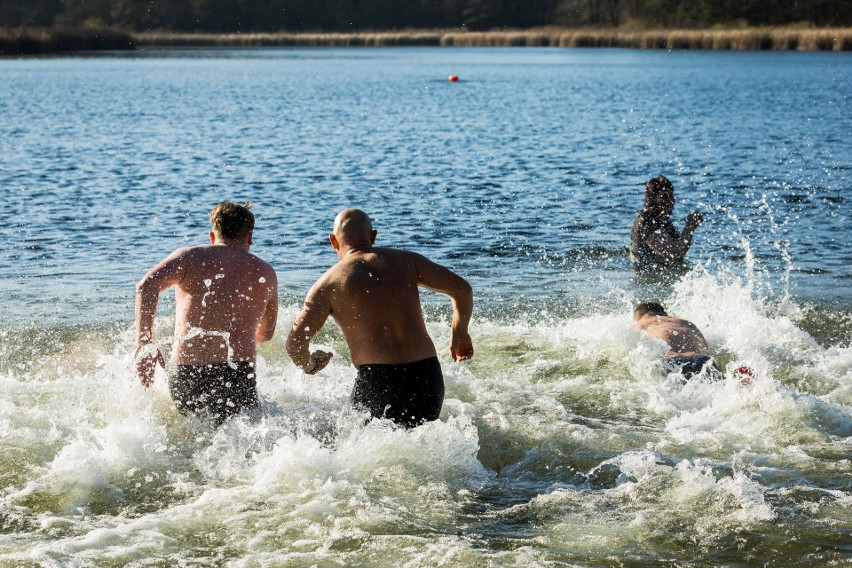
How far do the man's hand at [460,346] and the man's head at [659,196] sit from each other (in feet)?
18.2

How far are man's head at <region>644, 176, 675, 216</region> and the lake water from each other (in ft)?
2.63

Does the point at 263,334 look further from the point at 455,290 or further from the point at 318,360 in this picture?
the point at 455,290

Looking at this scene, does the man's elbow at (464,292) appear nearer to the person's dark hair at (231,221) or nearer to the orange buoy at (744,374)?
the person's dark hair at (231,221)

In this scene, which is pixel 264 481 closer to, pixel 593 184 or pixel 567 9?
pixel 593 184

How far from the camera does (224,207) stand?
259 inches

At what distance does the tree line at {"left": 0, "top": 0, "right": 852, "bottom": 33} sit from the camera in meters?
91.9

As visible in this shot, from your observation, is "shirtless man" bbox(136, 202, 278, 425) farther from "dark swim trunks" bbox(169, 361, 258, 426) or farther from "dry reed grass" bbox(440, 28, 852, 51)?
"dry reed grass" bbox(440, 28, 852, 51)

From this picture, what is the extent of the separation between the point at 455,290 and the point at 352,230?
2.45ft

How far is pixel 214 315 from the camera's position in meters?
6.43

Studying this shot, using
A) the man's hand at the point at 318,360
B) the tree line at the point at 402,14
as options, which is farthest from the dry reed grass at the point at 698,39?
the man's hand at the point at 318,360

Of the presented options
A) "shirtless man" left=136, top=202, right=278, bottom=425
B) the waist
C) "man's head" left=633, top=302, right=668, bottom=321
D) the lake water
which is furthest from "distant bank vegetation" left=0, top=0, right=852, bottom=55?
"shirtless man" left=136, top=202, right=278, bottom=425

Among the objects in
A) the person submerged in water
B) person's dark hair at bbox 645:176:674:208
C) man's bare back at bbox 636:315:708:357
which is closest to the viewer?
the person submerged in water

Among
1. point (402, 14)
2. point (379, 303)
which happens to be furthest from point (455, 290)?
point (402, 14)

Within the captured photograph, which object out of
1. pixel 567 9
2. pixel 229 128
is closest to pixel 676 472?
pixel 229 128
